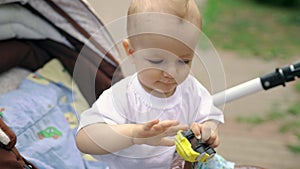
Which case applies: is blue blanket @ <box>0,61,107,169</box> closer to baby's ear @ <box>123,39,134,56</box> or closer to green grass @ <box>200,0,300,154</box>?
baby's ear @ <box>123,39,134,56</box>

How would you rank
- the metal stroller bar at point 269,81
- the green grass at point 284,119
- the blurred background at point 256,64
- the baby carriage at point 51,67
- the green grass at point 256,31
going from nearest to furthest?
the metal stroller bar at point 269,81
the baby carriage at point 51,67
the blurred background at point 256,64
the green grass at point 284,119
the green grass at point 256,31

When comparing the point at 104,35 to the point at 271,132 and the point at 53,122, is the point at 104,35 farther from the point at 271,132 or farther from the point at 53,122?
the point at 271,132

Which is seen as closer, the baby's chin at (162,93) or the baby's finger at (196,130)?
the baby's finger at (196,130)

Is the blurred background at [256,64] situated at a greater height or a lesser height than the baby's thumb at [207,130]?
greater

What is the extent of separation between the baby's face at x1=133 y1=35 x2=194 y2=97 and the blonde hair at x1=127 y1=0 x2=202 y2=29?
2.3 inches

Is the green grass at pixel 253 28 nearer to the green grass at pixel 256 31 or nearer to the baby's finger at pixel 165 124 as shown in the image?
the green grass at pixel 256 31

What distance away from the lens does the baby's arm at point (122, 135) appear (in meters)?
1.23

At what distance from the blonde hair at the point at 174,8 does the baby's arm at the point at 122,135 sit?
0.23 m

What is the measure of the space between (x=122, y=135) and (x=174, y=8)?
0.29 metres

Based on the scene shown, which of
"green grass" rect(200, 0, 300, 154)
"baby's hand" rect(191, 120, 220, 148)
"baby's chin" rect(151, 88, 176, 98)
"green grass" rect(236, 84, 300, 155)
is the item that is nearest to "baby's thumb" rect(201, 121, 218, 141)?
"baby's hand" rect(191, 120, 220, 148)

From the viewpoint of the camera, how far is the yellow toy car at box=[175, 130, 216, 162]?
1227 mm

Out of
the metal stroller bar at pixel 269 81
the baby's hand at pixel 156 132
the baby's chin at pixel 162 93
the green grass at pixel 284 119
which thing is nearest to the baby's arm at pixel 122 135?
the baby's hand at pixel 156 132

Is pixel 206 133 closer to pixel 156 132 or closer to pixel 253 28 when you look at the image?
pixel 156 132

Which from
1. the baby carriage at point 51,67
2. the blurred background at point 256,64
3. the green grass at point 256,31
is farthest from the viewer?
the green grass at point 256,31
